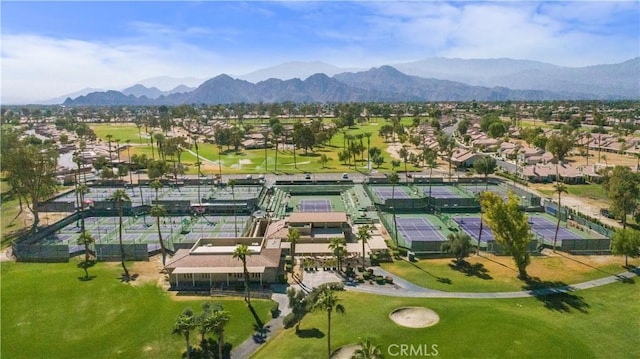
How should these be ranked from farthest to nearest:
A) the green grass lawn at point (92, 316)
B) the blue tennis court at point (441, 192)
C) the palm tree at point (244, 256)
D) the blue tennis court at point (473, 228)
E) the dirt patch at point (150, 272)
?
the blue tennis court at point (441, 192)
the blue tennis court at point (473, 228)
the dirt patch at point (150, 272)
the palm tree at point (244, 256)
the green grass lawn at point (92, 316)

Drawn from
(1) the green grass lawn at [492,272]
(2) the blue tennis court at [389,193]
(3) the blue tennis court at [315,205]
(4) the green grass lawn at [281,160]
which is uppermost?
(4) the green grass lawn at [281,160]

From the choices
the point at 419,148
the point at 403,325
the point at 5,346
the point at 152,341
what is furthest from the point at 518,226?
the point at 419,148

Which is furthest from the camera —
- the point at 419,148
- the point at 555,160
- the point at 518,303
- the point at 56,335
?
the point at 419,148

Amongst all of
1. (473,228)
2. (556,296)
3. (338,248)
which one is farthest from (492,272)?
(338,248)

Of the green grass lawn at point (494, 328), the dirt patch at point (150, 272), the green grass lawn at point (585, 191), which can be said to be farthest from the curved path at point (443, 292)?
the green grass lawn at point (585, 191)

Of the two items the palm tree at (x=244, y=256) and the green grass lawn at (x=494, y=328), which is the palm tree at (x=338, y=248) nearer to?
the green grass lawn at (x=494, y=328)

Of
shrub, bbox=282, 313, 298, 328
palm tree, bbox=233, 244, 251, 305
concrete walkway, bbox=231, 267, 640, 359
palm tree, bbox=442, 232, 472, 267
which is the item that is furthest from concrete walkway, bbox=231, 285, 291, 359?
palm tree, bbox=442, 232, 472, 267

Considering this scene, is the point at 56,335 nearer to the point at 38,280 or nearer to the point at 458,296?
the point at 38,280

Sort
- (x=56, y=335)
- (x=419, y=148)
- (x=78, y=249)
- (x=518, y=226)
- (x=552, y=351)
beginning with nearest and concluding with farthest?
(x=552, y=351) → (x=56, y=335) → (x=518, y=226) → (x=78, y=249) → (x=419, y=148)

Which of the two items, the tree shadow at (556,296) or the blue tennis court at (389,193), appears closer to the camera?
the tree shadow at (556,296)
